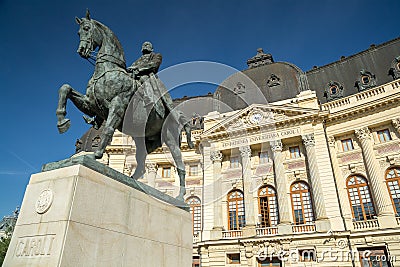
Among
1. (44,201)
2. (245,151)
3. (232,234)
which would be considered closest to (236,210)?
(232,234)

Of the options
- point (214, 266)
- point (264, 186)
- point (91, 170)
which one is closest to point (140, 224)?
point (91, 170)

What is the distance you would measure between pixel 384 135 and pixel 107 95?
26560 millimetres

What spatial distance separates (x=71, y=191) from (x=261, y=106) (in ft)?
86.5

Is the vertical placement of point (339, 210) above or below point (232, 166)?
below

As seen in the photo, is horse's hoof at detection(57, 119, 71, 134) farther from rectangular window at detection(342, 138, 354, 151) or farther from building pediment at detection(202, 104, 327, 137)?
rectangular window at detection(342, 138, 354, 151)

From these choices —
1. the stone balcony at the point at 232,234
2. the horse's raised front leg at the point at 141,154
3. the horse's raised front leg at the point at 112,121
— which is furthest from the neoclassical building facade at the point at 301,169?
the horse's raised front leg at the point at 112,121

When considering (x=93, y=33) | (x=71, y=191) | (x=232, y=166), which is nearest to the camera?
(x=71, y=191)

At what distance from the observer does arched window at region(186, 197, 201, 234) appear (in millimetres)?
28403

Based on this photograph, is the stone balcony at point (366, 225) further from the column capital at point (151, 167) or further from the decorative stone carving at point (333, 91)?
the column capital at point (151, 167)

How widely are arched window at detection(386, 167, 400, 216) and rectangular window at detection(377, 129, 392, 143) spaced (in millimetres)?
2701

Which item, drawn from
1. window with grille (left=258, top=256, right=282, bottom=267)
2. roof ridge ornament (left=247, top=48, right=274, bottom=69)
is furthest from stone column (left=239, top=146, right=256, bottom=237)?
roof ridge ornament (left=247, top=48, right=274, bottom=69)

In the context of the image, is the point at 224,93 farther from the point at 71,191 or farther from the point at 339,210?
the point at 71,191

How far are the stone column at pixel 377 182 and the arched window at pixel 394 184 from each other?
0.44m

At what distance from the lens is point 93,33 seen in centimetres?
560
